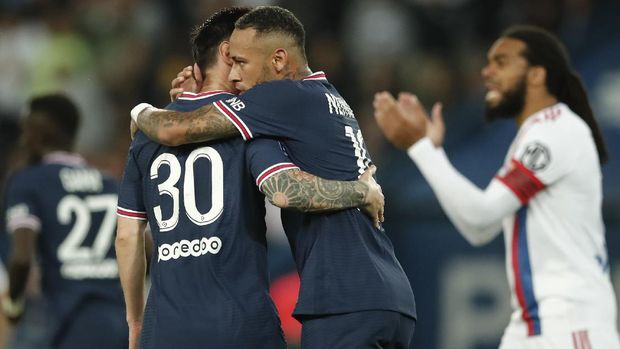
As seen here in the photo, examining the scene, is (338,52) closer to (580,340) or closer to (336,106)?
(580,340)

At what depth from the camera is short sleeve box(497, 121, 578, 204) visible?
6.23m

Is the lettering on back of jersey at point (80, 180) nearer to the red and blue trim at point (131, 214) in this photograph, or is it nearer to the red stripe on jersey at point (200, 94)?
the red and blue trim at point (131, 214)

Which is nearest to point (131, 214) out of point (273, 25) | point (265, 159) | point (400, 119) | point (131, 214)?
point (131, 214)

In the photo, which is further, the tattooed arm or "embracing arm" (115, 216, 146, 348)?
"embracing arm" (115, 216, 146, 348)

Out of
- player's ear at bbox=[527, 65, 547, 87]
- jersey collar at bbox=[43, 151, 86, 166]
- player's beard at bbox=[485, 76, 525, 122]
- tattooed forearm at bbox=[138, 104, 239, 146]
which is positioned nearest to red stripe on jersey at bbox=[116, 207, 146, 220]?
tattooed forearm at bbox=[138, 104, 239, 146]

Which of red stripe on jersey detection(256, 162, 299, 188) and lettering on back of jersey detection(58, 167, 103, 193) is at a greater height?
lettering on back of jersey detection(58, 167, 103, 193)

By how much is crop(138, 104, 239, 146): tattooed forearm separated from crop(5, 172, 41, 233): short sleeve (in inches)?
108

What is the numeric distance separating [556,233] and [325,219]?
1691 millimetres

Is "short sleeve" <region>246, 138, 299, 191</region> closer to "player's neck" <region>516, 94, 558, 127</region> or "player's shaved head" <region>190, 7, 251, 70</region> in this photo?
"player's shaved head" <region>190, 7, 251, 70</region>

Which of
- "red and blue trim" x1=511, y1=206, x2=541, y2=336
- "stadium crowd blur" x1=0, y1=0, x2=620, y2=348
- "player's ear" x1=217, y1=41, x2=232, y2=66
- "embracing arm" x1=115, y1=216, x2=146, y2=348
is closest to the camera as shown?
"player's ear" x1=217, y1=41, x2=232, y2=66

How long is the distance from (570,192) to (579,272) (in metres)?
0.42

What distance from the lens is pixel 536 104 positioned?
6.62 m

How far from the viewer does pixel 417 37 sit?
516 inches

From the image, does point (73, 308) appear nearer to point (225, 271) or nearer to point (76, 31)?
point (225, 271)
